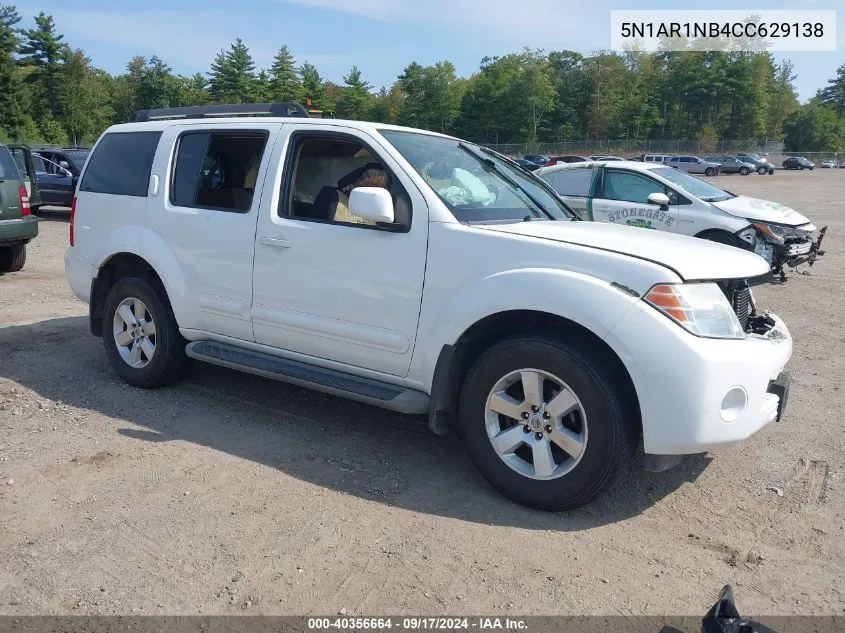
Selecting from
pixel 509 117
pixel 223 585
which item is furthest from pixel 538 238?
pixel 509 117

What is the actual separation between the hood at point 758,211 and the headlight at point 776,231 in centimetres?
8

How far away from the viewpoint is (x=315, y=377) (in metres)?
4.34

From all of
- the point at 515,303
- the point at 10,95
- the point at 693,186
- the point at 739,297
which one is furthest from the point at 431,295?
the point at 10,95

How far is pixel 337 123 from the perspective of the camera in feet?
14.7

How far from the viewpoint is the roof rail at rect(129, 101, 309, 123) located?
505 centimetres

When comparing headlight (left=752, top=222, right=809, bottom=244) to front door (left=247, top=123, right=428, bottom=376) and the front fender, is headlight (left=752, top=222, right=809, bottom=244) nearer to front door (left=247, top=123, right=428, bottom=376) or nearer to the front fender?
front door (left=247, top=123, right=428, bottom=376)

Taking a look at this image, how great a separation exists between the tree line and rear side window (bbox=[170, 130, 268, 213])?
72.1 meters

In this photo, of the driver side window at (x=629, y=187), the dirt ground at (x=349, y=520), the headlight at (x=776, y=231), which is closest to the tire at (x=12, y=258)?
the dirt ground at (x=349, y=520)

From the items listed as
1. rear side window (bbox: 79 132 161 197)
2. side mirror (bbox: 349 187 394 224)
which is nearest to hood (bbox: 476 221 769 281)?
side mirror (bbox: 349 187 394 224)

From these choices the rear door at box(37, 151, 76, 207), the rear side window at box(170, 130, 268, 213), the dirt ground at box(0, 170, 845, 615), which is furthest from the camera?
the rear door at box(37, 151, 76, 207)

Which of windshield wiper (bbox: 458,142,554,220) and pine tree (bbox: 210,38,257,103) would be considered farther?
pine tree (bbox: 210,38,257,103)

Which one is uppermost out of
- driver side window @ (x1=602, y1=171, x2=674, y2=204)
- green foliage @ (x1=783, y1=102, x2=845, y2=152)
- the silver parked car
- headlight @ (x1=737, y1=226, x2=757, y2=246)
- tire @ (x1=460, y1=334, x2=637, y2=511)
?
green foliage @ (x1=783, y1=102, x2=845, y2=152)

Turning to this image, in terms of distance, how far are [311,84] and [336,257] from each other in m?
81.2

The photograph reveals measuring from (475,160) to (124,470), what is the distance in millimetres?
2821
